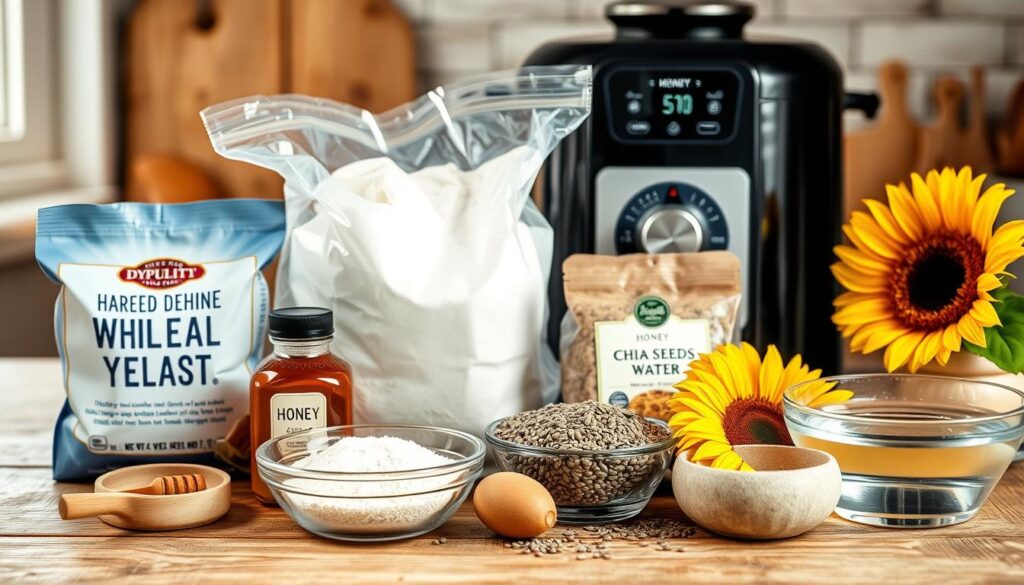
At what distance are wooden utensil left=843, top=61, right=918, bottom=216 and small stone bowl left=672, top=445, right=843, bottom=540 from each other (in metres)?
1.37

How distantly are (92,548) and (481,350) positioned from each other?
31 centimetres

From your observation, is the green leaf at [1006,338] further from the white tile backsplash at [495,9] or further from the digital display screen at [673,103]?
the white tile backsplash at [495,9]

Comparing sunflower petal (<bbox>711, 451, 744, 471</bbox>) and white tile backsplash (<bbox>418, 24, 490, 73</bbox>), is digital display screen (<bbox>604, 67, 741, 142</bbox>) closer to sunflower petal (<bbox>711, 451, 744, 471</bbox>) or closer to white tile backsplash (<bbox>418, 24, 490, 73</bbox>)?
sunflower petal (<bbox>711, 451, 744, 471</bbox>)

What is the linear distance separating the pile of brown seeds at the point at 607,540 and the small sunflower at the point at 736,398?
0.18 feet

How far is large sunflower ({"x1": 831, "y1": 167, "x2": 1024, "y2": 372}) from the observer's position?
2.72 ft

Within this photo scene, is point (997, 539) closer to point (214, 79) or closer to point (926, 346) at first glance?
point (926, 346)

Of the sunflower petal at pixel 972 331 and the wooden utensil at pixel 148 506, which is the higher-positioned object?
the sunflower petal at pixel 972 331

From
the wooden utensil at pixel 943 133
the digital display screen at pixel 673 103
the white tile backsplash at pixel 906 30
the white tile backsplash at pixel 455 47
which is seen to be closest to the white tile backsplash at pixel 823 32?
the white tile backsplash at pixel 906 30

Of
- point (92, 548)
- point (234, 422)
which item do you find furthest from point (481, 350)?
point (92, 548)

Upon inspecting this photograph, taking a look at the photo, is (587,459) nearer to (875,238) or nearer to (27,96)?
(875,238)

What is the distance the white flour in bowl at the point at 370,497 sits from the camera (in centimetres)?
71

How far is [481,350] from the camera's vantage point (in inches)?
33.9

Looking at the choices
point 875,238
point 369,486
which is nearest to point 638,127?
point 875,238

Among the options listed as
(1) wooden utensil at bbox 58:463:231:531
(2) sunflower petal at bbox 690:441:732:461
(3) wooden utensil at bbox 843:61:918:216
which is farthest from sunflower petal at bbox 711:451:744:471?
(3) wooden utensil at bbox 843:61:918:216
